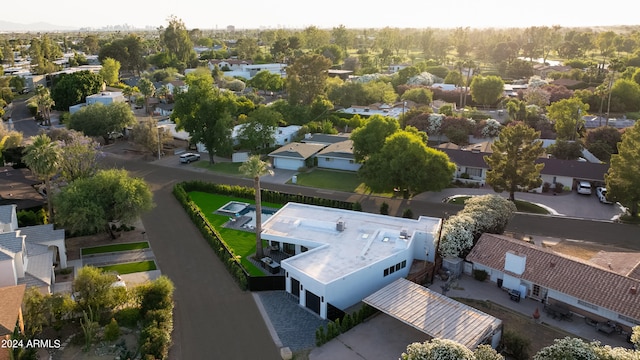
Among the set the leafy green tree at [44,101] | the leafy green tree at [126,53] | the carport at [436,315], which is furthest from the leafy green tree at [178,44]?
the carport at [436,315]

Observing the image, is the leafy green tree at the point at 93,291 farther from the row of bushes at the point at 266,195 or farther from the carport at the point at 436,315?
the row of bushes at the point at 266,195

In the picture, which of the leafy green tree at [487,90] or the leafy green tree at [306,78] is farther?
the leafy green tree at [487,90]

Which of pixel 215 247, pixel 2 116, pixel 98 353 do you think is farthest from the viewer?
pixel 2 116

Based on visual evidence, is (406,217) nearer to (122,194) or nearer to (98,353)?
(122,194)

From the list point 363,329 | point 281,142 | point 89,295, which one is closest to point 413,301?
point 363,329

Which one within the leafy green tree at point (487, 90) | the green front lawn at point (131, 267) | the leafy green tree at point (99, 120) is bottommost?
the green front lawn at point (131, 267)

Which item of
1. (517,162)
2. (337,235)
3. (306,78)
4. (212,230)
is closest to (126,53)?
(306,78)

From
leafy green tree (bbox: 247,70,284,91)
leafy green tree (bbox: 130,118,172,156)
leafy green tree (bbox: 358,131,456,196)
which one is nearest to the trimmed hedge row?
leafy green tree (bbox: 358,131,456,196)
